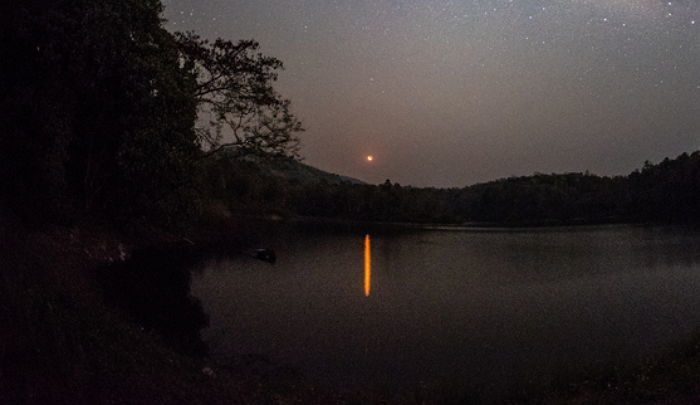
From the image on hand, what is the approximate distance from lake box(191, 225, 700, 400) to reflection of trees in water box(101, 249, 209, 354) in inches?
26.8

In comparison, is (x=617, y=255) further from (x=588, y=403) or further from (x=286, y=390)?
(x=286, y=390)

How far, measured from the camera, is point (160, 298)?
61.1 feet

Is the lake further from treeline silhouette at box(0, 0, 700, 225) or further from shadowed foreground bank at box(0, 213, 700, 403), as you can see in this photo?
treeline silhouette at box(0, 0, 700, 225)

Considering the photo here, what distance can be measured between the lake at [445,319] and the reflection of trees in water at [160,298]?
68 centimetres

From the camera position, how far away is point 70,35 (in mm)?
15227

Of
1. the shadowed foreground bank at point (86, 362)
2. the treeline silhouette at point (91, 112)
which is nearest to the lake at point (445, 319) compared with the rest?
the shadowed foreground bank at point (86, 362)

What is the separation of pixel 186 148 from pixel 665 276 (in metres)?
35.9

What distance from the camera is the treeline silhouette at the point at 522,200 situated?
124312mm

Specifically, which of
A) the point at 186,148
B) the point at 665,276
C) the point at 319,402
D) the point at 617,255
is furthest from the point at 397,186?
the point at 319,402

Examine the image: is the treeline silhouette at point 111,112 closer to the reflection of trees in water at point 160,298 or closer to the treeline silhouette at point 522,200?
the reflection of trees in water at point 160,298

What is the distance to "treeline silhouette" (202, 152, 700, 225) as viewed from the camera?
124m

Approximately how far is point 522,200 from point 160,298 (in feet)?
612

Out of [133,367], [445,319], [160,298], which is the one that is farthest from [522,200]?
[133,367]

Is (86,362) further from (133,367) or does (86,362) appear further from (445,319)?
(445,319)
